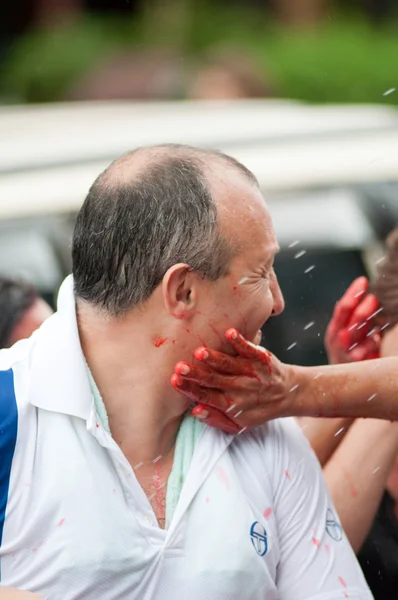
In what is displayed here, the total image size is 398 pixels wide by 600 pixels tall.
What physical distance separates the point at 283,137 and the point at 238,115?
1.79 ft

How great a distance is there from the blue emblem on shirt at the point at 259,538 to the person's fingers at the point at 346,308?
0.71 meters

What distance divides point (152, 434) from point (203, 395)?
0.17m

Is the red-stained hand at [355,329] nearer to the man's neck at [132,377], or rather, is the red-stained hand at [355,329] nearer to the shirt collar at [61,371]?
the man's neck at [132,377]

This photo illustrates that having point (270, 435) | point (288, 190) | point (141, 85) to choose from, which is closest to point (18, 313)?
point (288, 190)

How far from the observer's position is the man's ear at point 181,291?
2.54m

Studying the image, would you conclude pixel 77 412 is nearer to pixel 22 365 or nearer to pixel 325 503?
pixel 22 365

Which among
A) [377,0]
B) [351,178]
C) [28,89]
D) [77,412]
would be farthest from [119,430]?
[377,0]

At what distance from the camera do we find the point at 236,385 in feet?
8.34

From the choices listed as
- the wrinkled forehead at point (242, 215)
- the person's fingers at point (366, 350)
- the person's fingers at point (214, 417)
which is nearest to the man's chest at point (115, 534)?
the person's fingers at point (214, 417)

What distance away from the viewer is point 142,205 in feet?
8.34

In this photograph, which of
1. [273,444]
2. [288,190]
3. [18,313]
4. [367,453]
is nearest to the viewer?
[273,444]

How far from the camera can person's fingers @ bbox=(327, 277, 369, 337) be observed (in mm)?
3104

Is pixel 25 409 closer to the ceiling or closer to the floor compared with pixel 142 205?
closer to the floor

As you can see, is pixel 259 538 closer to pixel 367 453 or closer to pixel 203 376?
pixel 203 376
